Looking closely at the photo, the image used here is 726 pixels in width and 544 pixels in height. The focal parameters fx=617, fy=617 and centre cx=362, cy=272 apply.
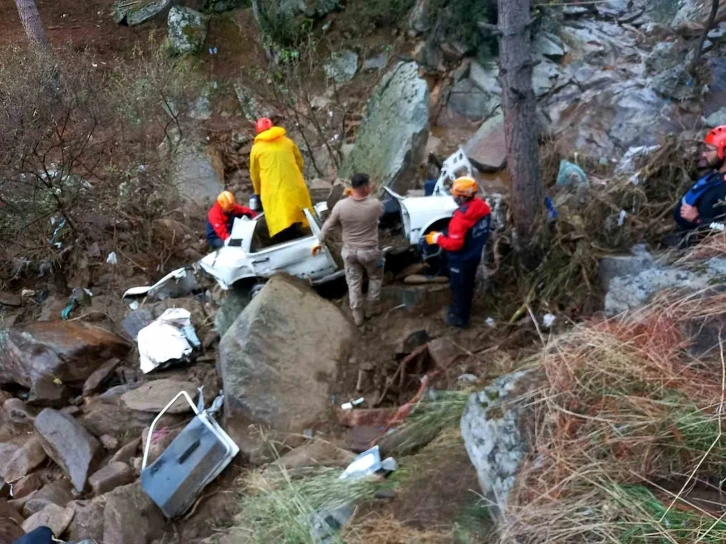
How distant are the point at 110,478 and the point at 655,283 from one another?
4857mm

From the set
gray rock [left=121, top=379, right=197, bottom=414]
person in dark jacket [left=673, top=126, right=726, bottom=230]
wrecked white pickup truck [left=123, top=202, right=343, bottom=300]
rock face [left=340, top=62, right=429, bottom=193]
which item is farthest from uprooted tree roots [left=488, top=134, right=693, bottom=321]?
gray rock [left=121, top=379, right=197, bottom=414]

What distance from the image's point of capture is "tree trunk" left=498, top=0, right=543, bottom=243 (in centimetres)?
542

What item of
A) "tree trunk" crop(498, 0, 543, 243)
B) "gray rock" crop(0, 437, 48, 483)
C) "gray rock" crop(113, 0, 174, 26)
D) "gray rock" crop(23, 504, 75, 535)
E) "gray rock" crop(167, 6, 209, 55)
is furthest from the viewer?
"gray rock" crop(113, 0, 174, 26)

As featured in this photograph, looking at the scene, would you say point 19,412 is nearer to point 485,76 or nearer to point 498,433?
point 498,433

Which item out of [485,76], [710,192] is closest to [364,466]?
[710,192]

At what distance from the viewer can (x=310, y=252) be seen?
662 centimetres

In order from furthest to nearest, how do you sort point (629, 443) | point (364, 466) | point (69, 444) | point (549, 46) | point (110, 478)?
1. point (549, 46)
2. point (69, 444)
3. point (110, 478)
4. point (364, 466)
5. point (629, 443)

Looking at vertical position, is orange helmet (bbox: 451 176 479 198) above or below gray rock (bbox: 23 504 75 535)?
above

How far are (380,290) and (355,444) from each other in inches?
75.7

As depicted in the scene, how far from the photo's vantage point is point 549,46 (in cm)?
1038

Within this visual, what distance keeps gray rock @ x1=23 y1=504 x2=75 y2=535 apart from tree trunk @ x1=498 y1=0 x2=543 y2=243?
489 cm

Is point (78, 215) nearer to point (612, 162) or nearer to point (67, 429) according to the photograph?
point (67, 429)

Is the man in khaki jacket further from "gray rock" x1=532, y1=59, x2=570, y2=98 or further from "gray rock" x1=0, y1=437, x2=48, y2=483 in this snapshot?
A: "gray rock" x1=532, y1=59, x2=570, y2=98

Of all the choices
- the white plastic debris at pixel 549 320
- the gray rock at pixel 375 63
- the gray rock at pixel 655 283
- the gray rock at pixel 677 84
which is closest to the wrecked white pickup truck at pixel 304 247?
the white plastic debris at pixel 549 320
